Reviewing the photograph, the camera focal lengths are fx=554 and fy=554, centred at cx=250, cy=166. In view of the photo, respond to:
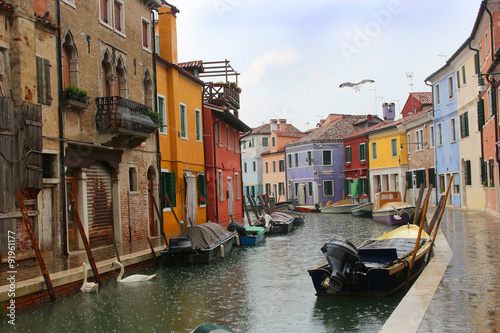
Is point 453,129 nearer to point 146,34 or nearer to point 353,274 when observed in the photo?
point 146,34

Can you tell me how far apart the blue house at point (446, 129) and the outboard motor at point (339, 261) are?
22477mm

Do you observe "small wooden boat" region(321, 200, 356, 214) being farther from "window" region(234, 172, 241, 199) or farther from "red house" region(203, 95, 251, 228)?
"red house" region(203, 95, 251, 228)

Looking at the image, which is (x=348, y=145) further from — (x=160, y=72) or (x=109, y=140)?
(x=109, y=140)

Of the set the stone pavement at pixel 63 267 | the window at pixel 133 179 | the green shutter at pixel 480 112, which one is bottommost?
the stone pavement at pixel 63 267

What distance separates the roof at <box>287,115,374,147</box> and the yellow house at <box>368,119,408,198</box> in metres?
5.97

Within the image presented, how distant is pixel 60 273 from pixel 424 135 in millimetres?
30882

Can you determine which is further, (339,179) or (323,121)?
(323,121)

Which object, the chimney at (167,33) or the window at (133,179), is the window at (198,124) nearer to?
the chimney at (167,33)

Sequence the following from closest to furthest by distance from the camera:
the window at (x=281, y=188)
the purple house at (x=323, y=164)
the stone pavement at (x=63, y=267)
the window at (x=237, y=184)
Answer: the stone pavement at (x=63, y=267) → the window at (x=237, y=184) → the purple house at (x=323, y=164) → the window at (x=281, y=188)

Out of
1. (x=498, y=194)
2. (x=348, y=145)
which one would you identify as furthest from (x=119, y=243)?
(x=348, y=145)

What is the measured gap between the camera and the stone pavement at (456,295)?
6.74 meters

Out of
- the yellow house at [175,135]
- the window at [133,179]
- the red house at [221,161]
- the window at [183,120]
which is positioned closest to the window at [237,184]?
the red house at [221,161]

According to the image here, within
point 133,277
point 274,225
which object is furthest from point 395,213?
point 133,277

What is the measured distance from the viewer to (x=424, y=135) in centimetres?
3750
